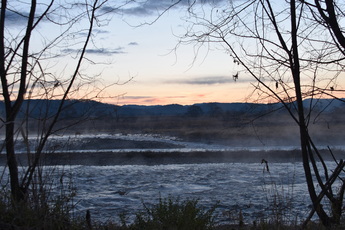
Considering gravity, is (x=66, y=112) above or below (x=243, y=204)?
above

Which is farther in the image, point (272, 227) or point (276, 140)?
point (276, 140)

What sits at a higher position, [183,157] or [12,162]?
[12,162]

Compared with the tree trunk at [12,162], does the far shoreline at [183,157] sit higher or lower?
lower

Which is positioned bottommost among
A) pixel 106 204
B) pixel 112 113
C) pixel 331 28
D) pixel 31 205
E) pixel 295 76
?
pixel 106 204

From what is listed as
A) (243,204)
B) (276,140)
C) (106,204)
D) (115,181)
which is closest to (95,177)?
(115,181)

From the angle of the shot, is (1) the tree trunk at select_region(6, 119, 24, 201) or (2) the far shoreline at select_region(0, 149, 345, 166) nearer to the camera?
(1) the tree trunk at select_region(6, 119, 24, 201)

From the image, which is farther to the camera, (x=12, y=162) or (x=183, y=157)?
(x=183, y=157)

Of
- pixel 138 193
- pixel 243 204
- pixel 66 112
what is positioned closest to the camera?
pixel 66 112

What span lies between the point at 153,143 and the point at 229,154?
984 centimetres

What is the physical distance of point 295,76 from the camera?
4.43 m

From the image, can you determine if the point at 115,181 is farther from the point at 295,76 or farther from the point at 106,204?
the point at 295,76

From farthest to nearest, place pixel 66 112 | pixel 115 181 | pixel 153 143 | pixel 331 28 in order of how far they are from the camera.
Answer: pixel 153 143, pixel 115 181, pixel 66 112, pixel 331 28

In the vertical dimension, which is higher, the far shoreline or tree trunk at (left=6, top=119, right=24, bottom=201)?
tree trunk at (left=6, top=119, right=24, bottom=201)

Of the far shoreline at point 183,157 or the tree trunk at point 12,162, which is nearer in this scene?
the tree trunk at point 12,162
